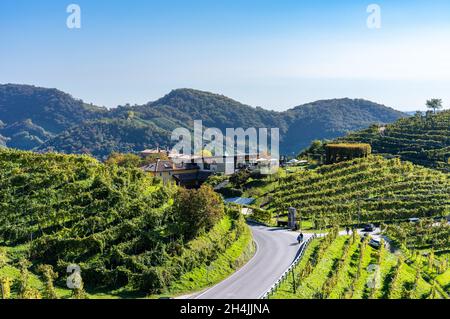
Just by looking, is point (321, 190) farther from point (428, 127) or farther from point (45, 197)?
point (428, 127)

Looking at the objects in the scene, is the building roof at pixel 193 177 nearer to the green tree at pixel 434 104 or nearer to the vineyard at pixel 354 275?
the vineyard at pixel 354 275

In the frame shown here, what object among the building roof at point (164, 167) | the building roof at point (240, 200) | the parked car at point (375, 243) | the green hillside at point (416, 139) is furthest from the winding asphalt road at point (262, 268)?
the green hillside at point (416, 139)

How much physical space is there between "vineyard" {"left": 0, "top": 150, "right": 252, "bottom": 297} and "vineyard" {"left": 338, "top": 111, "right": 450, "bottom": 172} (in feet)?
160

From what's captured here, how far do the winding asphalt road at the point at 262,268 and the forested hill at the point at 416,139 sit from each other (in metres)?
41.8

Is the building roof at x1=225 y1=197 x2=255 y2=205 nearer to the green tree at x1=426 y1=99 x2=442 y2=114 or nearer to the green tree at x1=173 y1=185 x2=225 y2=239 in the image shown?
the green tree at x1=173 y1=185 x2=225 y2=239

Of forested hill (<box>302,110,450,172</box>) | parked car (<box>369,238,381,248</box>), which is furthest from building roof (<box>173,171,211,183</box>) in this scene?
parked car (<box>369,238,381,248</box>)

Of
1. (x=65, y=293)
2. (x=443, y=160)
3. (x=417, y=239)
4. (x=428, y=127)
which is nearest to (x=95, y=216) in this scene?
Result: (x=65, y=293)

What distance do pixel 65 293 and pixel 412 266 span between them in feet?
94.0

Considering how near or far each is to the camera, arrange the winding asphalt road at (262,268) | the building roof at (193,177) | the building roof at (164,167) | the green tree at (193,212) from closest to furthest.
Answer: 1. the winding asphalt road at (262,268)
2. the green tree at (193,212)
3. the building roof at (164,167)
4. the building roof at (193,177)

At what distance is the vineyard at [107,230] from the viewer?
29.6 metres

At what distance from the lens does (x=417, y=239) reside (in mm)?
46531

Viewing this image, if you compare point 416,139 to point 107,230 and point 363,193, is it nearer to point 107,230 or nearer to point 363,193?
point 363,193

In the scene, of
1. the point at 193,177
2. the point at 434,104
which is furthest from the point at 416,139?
the point at 193,177

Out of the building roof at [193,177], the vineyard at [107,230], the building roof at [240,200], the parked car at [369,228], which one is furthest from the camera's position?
the building roof at [193,177]
